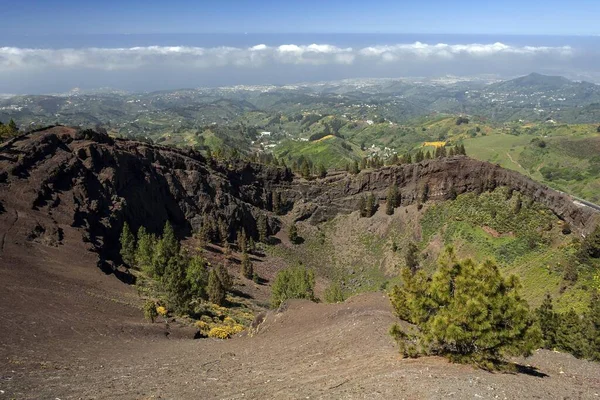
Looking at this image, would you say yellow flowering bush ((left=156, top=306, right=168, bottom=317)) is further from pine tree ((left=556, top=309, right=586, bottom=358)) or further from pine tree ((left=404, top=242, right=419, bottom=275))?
pine tree ((left=404, top=242, right=419, bottom=275))

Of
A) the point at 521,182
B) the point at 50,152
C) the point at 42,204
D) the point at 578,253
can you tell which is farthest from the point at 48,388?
the point at 521,182

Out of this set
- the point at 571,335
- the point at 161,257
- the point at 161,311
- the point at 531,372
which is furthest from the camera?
the point at 161,257

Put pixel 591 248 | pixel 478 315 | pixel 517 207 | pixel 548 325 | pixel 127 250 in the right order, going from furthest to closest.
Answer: pixel 517 207 < pixel 127 250 < pixel 591 248 < pixel 548 325 < pixel 478 315

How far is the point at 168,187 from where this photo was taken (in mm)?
90562

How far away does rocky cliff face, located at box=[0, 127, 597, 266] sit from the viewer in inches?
2591

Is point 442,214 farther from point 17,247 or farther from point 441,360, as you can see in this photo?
point 17,247

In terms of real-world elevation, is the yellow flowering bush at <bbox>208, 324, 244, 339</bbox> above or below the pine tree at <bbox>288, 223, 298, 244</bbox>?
above

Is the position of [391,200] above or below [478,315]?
below

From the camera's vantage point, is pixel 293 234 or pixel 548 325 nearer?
pixel 548 325

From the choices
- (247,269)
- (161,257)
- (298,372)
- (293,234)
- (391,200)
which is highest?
(298,372)

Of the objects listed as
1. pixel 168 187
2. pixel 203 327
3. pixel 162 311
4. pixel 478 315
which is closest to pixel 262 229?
pixel 168 187

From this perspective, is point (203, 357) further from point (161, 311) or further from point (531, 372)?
point (531, 372)

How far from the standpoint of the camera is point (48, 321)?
111ft

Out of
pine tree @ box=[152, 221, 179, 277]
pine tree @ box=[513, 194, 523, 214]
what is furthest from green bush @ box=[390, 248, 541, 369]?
pine tree @ box=[513, 194, 523, 214]
